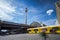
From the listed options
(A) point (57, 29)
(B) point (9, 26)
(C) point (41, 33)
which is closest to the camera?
(A) point (57, 29)

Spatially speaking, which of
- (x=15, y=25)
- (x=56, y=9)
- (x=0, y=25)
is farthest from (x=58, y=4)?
(x=15, y=25)

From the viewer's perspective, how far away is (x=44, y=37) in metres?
4.18

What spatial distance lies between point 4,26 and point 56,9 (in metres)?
9.31

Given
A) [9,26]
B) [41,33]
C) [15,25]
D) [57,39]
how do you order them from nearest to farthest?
[41,33] → [57,39] → [9,26] → [15,25]

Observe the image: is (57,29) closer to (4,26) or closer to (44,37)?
(44,37)

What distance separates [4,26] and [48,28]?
19004mm

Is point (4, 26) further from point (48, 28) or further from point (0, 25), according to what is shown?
point (48, 28)

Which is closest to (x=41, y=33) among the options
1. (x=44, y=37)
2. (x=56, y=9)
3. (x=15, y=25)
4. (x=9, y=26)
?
(x=44, y=37)

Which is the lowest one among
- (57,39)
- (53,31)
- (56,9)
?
(57,39)

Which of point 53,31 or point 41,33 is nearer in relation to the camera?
point 53,31

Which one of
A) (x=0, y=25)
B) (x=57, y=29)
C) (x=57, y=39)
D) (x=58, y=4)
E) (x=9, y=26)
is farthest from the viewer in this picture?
(x=9, y=26)

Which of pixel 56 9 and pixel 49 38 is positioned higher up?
pixel 56 9

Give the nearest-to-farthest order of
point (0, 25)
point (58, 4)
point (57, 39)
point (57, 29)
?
point (57, 29)
point (57, 39)
point (58, 4)
point (0, 25)

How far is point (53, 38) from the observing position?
444 centimetres
